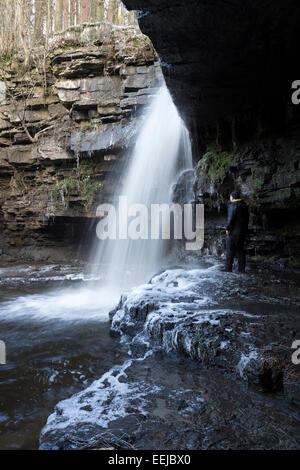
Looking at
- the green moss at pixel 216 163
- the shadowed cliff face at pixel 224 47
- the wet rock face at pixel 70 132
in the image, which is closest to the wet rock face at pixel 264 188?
the green moss at pixel 216 163

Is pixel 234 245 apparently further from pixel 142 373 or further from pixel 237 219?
pixel 142 373

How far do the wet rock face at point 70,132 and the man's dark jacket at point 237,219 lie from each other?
21.6ft

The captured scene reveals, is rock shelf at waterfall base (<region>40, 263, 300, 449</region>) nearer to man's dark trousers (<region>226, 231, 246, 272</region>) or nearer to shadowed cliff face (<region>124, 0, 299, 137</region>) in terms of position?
man's dark trousers (<region>226, 231, 246, 272</region>)

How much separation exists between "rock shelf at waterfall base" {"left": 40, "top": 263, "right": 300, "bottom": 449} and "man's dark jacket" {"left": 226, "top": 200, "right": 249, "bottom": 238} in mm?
2025

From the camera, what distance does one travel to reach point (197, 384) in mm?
2939

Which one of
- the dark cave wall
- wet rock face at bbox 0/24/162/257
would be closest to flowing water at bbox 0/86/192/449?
wet rock face at bbox 0/24/162/257

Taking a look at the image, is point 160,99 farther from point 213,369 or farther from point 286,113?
point 213,369

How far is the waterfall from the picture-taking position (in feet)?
36.2

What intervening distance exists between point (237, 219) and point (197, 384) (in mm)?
4404

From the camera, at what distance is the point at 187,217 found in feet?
35.3

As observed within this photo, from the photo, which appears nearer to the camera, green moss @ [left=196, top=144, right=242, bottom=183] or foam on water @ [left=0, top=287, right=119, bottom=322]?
foam on water @ [left=0, top=287, right=119, bottom=322]

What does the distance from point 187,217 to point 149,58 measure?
22.6ft

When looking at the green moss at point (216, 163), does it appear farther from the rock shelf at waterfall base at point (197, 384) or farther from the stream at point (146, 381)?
the rock shelf at waterfall base at point (197, 384)
